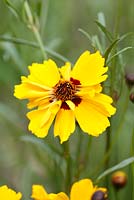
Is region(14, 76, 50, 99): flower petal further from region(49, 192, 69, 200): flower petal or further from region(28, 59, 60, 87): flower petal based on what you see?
region(49, 192, 69, 200): flower petal

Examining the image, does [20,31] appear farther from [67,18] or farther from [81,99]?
[81,99]

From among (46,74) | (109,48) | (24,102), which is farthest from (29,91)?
(24,102)

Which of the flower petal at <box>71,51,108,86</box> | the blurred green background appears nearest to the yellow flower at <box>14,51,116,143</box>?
the flower petal at <box>71,51,108,86</box>

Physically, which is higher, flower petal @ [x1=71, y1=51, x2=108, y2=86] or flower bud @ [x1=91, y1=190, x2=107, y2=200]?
flower petal @ [x1=71, y1=51, x2=108, y2=86]

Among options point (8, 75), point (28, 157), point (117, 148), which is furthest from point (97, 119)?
point (28, 157)

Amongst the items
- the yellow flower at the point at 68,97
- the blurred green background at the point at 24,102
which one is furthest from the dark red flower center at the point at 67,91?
the blurred green background at the point at 24,102

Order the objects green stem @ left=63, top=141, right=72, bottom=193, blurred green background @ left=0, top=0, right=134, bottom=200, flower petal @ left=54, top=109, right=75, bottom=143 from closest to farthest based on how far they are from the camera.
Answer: flower petal @ left=54, top=109, right=75, bottom=143 < green stem @ left=63, top=141, right=72, bottom=193 < blurred green background @ left=0, top=0, right=134, bottom=200

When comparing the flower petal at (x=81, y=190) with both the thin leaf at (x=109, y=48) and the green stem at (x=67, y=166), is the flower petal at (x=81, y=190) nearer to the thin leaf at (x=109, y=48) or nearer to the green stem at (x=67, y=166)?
the green stem at (x=67, y=166)

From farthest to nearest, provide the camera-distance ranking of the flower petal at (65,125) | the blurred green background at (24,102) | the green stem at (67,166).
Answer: the blurred green background at (24,102)
the green stem at (67,166)
the flower petal at (65,125)

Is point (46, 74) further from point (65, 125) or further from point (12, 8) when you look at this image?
point (12, 8)
